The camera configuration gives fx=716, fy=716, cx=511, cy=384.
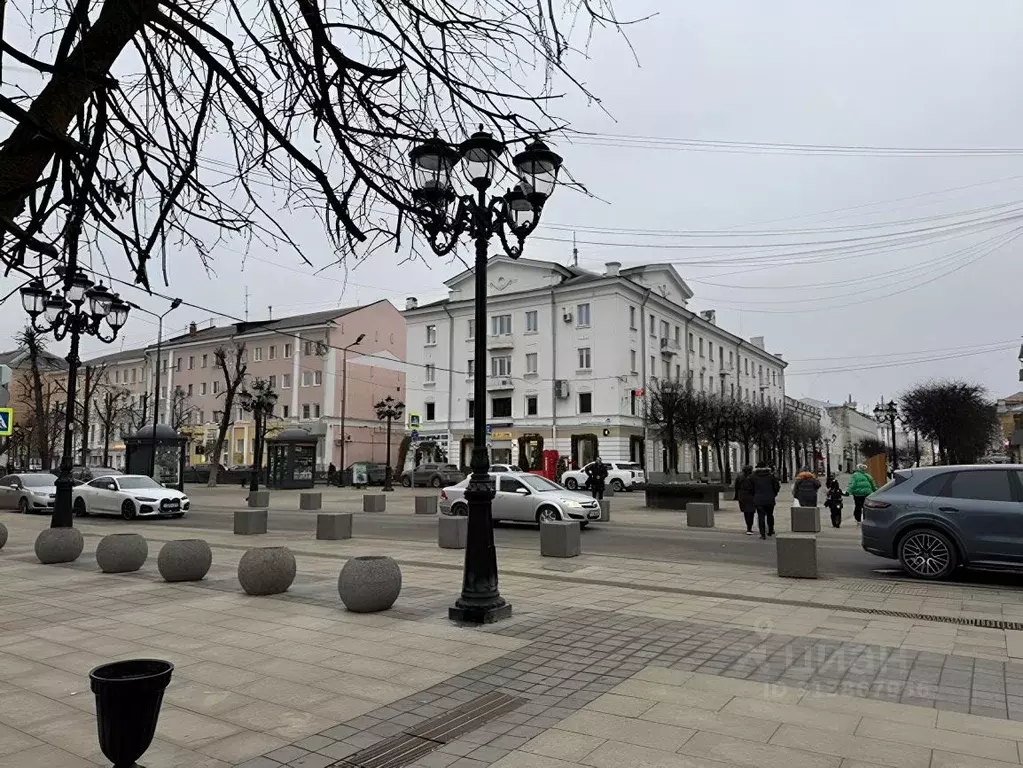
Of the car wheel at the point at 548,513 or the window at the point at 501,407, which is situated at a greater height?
the window at the point at 501,407

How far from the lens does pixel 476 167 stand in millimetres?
7344

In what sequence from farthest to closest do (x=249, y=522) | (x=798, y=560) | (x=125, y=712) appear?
(x=249, y=522) → (x=798, y=560) → (x=125, y=712)

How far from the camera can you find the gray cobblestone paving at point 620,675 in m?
4.51

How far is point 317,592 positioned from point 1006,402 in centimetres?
11303

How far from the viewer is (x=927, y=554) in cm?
1093

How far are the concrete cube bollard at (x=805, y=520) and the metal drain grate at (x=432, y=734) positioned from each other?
50.0 ft

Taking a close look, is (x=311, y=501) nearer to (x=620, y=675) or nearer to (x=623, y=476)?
(x=623, y=476)

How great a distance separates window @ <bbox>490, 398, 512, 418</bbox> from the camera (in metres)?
56.1

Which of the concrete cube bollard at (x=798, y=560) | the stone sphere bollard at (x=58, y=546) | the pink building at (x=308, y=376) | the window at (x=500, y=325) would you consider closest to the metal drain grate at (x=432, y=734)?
the concrete cube bollard at (x=798, y=560)

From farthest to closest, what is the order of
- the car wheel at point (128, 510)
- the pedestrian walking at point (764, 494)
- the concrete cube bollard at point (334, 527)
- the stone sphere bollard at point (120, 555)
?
the car wheel at point (128, 510) → the pedestrian walking at point (764, 494) → the concrete cube bollard at point (334, 527) → the stone sphere bollard at point (120, 555)

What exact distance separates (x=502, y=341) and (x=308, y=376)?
19.3 m

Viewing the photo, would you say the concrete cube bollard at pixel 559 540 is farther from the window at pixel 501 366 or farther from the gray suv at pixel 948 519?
the window at pixel 501 366

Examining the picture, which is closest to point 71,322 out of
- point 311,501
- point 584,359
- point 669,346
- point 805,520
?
point 311,501

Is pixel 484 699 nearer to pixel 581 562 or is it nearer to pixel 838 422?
pixel 581 562
